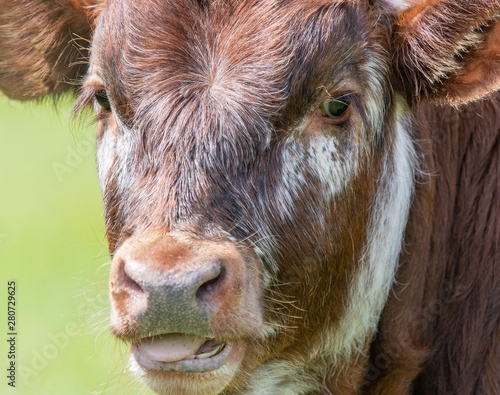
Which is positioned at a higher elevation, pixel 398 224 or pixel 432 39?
pixel 432 39

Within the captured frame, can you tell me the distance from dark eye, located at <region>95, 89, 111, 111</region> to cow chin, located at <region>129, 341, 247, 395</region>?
1.53m

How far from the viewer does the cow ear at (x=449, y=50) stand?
580 centimetres

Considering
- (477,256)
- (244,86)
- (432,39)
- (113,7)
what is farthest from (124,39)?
(477,256)

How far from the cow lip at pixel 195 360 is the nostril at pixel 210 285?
31 centimetres

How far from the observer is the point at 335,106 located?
5.70m

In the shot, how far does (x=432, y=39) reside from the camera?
5.90 meters

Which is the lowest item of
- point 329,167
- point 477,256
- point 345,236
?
point 477,256

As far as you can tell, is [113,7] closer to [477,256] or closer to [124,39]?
[124,39]

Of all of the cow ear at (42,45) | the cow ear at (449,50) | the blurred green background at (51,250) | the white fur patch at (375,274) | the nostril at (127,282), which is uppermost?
the cow ear at (449,50)

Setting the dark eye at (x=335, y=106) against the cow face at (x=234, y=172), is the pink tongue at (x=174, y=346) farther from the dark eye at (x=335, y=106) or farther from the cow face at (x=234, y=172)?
the dark eye at (x=335, y=106)

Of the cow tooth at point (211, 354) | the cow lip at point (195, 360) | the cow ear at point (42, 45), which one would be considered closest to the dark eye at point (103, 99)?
the cow ear at point (42, 45)

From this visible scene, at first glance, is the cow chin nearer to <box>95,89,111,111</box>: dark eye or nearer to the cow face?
the cow face

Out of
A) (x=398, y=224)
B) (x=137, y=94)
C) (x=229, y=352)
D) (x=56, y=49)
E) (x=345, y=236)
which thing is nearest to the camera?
(x=229, y=352)

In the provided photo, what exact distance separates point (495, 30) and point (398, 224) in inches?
51.1
